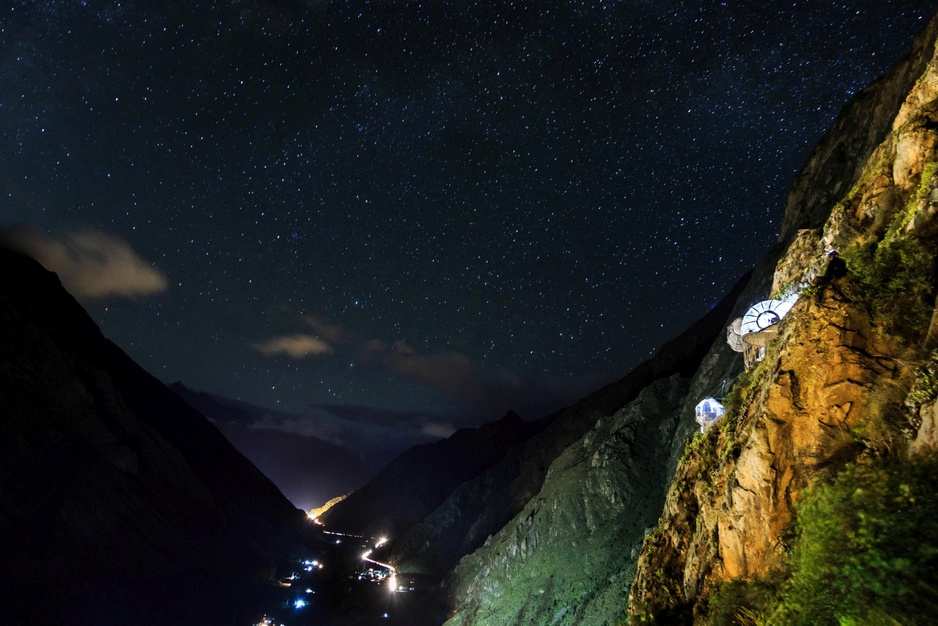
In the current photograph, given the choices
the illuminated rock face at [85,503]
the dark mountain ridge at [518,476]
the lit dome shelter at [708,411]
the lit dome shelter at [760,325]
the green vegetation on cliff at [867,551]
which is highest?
the illuminated rock face at [85,503]

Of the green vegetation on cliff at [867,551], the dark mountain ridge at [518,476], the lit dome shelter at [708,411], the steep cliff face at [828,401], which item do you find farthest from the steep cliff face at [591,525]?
the green vegetation on cliff at [867,551]

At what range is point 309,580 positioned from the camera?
A: 94562 millimetres

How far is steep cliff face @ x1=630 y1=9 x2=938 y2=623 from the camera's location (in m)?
8.10

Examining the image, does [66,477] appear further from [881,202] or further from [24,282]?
[881,202]

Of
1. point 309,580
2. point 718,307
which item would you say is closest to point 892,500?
point 718,307

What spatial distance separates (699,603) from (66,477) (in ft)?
297

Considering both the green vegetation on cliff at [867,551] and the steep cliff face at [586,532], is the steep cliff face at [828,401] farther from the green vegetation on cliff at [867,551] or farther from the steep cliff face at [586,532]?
the steep cliff face at [586,532]

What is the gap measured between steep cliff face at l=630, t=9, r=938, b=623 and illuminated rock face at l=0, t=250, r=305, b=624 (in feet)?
242

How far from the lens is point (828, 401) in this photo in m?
9.09

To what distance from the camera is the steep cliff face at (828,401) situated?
8.10 m

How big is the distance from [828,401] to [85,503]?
92783 millimetres

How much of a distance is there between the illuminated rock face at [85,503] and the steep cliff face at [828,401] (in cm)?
7371

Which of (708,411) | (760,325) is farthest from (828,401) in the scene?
(708,411)

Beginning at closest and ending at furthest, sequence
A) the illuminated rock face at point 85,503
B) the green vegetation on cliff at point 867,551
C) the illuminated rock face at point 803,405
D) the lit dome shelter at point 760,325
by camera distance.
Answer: the green vegetation on cliff at point 867,551, the illuminated rock face at point 803,405, the lit dome shelter at point 760,325, the illuminated rock face at point 85,503
